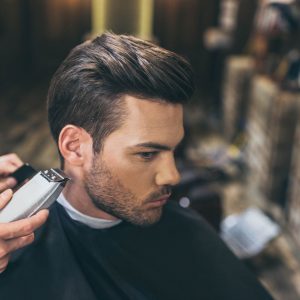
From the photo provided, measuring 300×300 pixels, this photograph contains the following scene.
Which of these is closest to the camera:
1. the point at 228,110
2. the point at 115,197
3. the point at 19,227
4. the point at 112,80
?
the point at 19,227

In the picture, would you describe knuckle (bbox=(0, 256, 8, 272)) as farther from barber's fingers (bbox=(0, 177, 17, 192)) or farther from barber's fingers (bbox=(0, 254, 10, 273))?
barber's fingers (bbox=(0, 177, 17, 192))

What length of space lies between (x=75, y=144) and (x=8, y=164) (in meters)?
0.22

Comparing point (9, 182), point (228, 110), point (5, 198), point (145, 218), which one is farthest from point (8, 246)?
point (228, 110)

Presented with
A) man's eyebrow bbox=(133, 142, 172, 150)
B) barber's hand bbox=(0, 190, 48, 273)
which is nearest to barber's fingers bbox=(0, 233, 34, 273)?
barber's hand bbox=(0, 190, 48, 273)

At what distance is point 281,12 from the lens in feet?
12.0

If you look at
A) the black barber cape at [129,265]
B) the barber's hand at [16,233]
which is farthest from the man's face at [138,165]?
the barber's hand at [16,233]

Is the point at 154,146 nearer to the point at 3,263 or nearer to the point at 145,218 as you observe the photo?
the point at 145,218

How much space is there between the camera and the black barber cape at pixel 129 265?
1.17m

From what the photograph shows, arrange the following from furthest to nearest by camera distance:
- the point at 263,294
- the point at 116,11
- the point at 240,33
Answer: the point at 240,33, the point at 116,11, the point at 263,294

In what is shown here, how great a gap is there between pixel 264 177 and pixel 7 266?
286cm

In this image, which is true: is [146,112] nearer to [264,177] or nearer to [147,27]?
[264,177]

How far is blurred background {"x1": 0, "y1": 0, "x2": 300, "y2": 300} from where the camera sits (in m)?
2.92

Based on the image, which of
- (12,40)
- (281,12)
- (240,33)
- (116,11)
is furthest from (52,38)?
(281,12)

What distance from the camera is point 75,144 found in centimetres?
126
